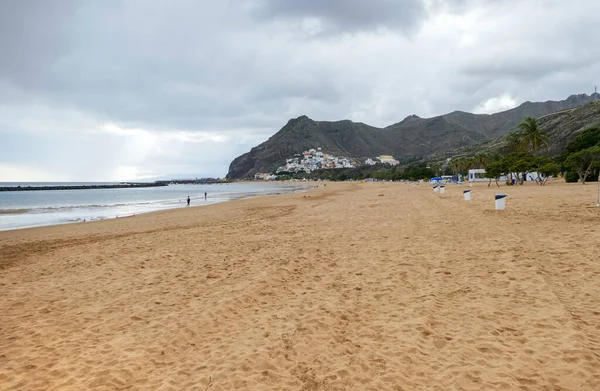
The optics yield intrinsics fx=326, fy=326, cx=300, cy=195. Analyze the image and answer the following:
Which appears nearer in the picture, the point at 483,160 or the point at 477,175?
the point at 483,160

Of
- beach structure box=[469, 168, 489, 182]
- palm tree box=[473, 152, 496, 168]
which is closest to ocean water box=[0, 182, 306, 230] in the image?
beach structure box=[469, 168, 489, 182]

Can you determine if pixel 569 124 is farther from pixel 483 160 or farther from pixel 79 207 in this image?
pixel 79 207

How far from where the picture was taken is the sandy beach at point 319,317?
13.1 ft

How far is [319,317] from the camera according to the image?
561 centimetres

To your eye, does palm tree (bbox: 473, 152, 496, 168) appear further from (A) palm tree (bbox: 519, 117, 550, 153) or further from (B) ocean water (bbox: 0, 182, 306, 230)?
(B) ocean water (bbox: 0, 182, 306, 230)

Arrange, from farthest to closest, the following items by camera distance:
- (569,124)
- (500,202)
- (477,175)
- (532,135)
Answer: (569,124)
(477,175)
(532,135)
(500,202)

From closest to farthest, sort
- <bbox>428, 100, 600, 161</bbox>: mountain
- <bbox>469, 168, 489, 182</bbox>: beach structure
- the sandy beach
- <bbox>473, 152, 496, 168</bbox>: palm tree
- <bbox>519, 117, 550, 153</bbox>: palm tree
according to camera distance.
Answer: the sandy beach, <bbox>519, 117, 550, 153</bbox>: palm tree, <bbox>469, 168, 489, 182</bbox>: beach structure, <bbox>473, 152, 496, 168</bbox>: palm tree, <bbox>428, 100, 600, 161</bbox>: mountain

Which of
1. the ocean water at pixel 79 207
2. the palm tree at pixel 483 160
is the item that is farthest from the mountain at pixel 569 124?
the ocean water at pixel 79 207

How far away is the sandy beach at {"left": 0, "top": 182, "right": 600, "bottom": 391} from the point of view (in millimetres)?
3998

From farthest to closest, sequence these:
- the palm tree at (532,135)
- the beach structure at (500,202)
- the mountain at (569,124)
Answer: the mountain at (569,124) < the palm tree at (532,135) < the beach structure at (500,202)

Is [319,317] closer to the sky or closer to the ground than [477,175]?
closer to the ground

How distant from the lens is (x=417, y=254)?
9164 millimetres

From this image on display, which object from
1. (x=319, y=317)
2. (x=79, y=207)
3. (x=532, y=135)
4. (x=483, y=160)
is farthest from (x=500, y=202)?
(x=483, y=160)

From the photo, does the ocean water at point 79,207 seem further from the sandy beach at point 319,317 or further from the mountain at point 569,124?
the mountain at point 569,124
